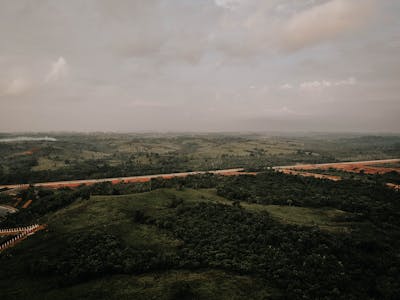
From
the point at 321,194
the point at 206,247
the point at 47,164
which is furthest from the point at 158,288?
the point at 47,164

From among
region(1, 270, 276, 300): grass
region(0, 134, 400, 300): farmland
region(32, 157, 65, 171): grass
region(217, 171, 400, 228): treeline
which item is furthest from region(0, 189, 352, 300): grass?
region(32, 157, 65, 171): grass

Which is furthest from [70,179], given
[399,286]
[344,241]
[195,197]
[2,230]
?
[399,286]

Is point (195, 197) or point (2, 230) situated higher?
point (195, 197)

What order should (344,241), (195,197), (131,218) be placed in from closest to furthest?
(344,241) → (131,218) → (195,197)

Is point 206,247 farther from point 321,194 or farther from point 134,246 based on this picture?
point 321,194

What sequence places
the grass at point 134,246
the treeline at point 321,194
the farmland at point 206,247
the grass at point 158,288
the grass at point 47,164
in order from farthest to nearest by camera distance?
the grass at point 47,164, the treeline at point 321,194, the farmland at point 206,247, the grass at point 134,246, the grass at point 158,288

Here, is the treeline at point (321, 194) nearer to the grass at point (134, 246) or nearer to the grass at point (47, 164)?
the grass at point (134, 246)

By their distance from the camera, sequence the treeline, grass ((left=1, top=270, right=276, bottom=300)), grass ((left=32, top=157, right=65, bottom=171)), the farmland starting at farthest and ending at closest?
grass ((left=32, top=157, right=65, bottom=171)), the treeline, the farmland, grass ((left=1, top=270, right=276, bottom=300))

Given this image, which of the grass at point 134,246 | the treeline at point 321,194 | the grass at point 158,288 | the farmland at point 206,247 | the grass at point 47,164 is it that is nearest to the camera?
the grass at point 158,288

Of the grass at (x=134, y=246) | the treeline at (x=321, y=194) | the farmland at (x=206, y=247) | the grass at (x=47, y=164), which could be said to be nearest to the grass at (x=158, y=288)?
the grass at (x=134, y=246)

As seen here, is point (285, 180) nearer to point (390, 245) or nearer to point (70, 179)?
point (390, 245)

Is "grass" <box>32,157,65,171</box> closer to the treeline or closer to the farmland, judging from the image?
the farmland
